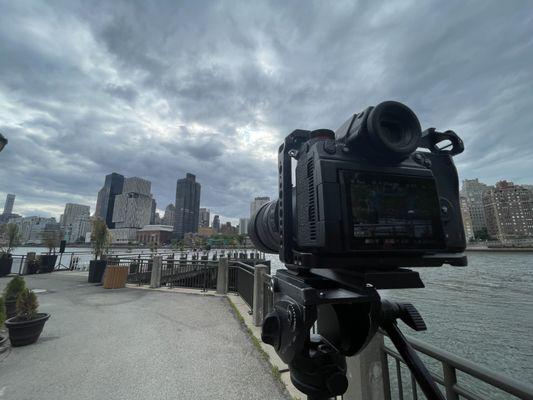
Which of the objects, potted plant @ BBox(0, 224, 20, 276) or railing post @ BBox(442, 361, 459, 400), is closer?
railing post @ BBox(442, 361, 459, 400)

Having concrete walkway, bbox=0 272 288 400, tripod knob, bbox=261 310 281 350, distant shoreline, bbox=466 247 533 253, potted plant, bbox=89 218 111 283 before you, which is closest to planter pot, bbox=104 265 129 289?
concrete walkway, bbox=0 272 288 400

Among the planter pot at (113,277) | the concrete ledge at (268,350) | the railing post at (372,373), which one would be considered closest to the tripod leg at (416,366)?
the railing post at (372,373)

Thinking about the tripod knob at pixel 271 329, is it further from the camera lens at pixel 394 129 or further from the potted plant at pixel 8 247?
the potted plant at pixel 8 247

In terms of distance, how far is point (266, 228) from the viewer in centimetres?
154

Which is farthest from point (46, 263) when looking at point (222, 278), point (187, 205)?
point (187, 205)

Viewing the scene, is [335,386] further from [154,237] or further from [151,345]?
[154,237]

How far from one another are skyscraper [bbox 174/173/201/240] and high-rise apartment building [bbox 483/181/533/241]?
4714 inches

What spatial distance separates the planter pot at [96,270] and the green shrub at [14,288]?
5697 millimetres

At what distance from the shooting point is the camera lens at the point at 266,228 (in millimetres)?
1434

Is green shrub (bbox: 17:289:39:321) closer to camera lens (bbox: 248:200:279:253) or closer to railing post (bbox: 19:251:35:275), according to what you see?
camera lens (bbox: 248:200:279:253)

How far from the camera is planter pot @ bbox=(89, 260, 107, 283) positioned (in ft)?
34.9

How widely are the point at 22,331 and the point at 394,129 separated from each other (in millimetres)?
6022

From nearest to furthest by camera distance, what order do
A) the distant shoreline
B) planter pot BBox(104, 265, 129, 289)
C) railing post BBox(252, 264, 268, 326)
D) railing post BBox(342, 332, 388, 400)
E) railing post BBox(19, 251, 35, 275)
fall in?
railing post BBox(342, 332, 388, 400) → railing post BBox(252, 264, 268, 326) → planter pot BBox(104, 265, 129, 289) → railing post BBox(19, 251, 35, 275) → the distant shoreline

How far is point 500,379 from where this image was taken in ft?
3.80
